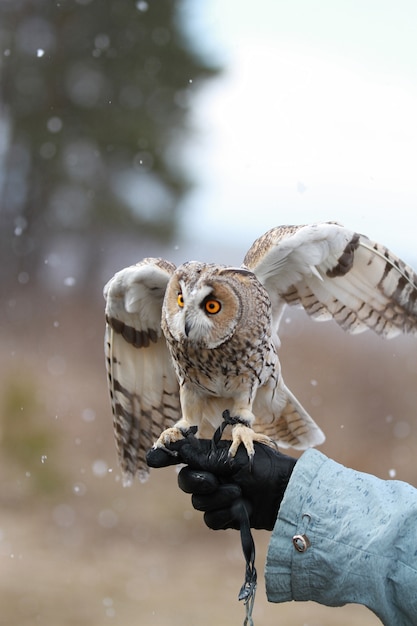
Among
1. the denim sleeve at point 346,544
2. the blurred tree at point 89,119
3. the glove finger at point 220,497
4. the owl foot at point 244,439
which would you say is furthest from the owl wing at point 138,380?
the blurred tree at point 89,119

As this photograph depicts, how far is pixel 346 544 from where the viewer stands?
3.58ft

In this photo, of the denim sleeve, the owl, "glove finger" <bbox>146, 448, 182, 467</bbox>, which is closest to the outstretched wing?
the owl

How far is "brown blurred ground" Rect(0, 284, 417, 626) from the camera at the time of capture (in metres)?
5.48

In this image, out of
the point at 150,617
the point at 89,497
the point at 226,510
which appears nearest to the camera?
the point at 226,510

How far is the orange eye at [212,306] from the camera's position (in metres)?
1.49

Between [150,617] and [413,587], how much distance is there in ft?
15.8

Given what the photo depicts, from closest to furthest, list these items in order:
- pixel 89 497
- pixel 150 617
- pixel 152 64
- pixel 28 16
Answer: pixel 150 617 → pixel 89 497 → pixel 152 64 → pixel 28 16

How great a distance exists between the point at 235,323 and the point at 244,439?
233 mm

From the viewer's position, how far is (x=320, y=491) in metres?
1.15

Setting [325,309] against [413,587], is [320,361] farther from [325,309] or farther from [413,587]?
[413,587]

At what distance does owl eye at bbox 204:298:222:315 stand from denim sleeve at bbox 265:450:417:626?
415 millimetres

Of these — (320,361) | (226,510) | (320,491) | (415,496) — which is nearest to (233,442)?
(226,510)

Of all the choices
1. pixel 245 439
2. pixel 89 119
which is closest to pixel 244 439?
pixel 245 439

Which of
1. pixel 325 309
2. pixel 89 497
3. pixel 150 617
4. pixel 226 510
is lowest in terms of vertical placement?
pixel 89 497
